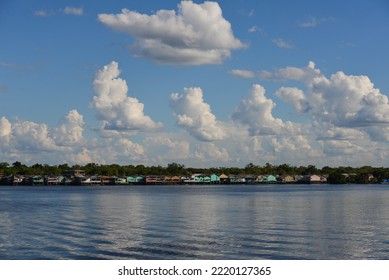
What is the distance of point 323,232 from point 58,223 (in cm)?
2414

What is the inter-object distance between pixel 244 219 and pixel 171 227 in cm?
988

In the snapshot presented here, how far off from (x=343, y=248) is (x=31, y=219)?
109ft

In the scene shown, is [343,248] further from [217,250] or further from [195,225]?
[195,225]

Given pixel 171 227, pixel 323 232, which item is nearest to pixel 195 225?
pixel 171 227

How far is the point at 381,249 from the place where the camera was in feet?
116

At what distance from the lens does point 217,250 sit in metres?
35.1

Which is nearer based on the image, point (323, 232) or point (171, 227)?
point (323, 232)
